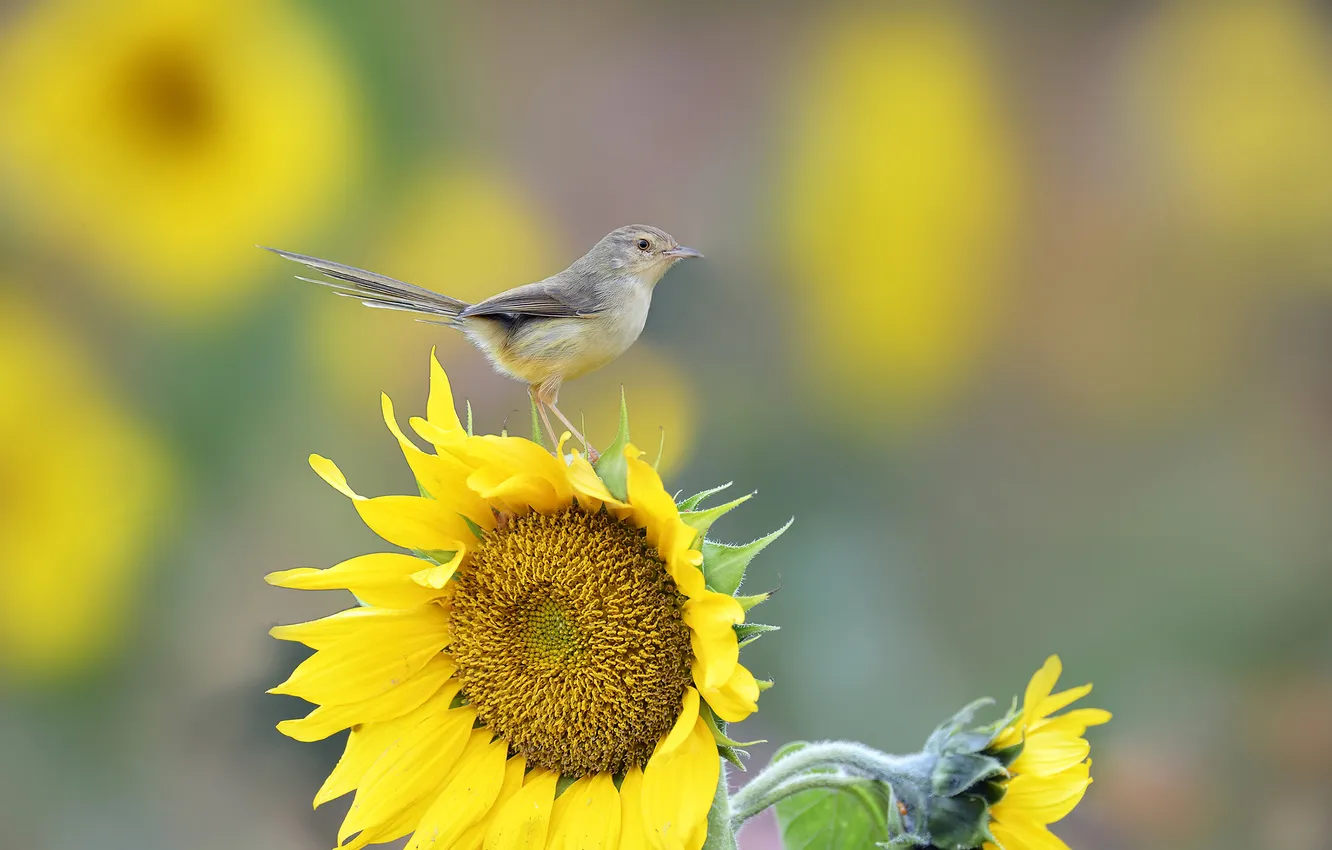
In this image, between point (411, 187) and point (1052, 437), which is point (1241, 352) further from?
point (411, 187)

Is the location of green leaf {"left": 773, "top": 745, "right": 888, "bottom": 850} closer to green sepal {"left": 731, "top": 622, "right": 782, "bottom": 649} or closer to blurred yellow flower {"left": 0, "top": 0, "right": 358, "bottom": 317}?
green sepal {"left": 731, "top": 622, "right": 782, "bottom": 649}

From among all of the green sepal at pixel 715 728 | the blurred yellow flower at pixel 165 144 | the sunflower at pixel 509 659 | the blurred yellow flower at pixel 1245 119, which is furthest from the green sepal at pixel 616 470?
the blurred yellow flower at pixel 1245 119

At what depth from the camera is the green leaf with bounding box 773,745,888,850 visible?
2.19 ft

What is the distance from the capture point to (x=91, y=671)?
5.23ft

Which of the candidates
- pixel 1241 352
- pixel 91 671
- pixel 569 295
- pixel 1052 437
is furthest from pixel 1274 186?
pixel 91 671

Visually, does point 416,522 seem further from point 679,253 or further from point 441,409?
point 679,253

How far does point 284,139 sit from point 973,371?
4.00 feet

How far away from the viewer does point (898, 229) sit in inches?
75.9

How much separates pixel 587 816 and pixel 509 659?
9 centimetres

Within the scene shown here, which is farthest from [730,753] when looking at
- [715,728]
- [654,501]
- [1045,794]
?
[1045,794]

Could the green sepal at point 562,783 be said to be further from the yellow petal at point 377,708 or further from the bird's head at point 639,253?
the bird's head at point 639,253

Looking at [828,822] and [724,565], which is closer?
[724,565]

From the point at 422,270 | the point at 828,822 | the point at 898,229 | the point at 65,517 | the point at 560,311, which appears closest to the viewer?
the point at 560,311

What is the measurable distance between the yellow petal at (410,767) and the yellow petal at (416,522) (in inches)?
3.7
